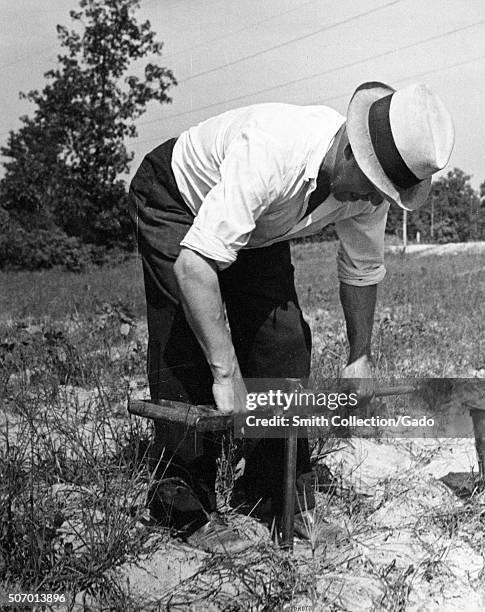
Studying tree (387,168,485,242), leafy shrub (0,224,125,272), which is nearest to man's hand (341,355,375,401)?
leafy shrub (0,224,125,272)

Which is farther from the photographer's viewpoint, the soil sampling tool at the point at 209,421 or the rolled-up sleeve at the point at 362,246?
the rolled-up sleeve at the point at 362,246

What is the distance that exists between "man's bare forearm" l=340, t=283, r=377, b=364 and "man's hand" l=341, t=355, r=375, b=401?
0.09 ft

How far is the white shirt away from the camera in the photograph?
221 cm

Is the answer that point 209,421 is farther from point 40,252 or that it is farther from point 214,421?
point 40,252

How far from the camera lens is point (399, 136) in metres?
2.31

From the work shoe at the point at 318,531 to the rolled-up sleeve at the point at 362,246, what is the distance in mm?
915

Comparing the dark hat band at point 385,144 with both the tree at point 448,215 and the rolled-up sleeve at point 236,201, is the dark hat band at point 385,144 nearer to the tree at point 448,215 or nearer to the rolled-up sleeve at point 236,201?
the rolled-up sleeve at point 236,201

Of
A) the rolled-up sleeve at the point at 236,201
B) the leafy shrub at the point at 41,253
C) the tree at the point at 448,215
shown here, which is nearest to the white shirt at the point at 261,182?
the rolled-up sleeve at the point at 236,201

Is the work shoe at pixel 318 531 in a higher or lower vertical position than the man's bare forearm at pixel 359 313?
lower

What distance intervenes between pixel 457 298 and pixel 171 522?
617 centimetres

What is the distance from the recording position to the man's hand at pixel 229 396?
2385 millimetres

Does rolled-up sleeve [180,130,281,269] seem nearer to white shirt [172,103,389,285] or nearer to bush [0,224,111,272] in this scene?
white shirt [172,103,389,285]

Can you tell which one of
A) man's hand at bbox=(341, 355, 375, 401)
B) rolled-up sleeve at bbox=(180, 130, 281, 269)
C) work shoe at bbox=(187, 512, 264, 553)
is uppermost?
rolled-up sleeve at bbox=(180, 130, 281, 269)

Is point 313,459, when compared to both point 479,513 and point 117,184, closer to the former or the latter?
point 479,513
